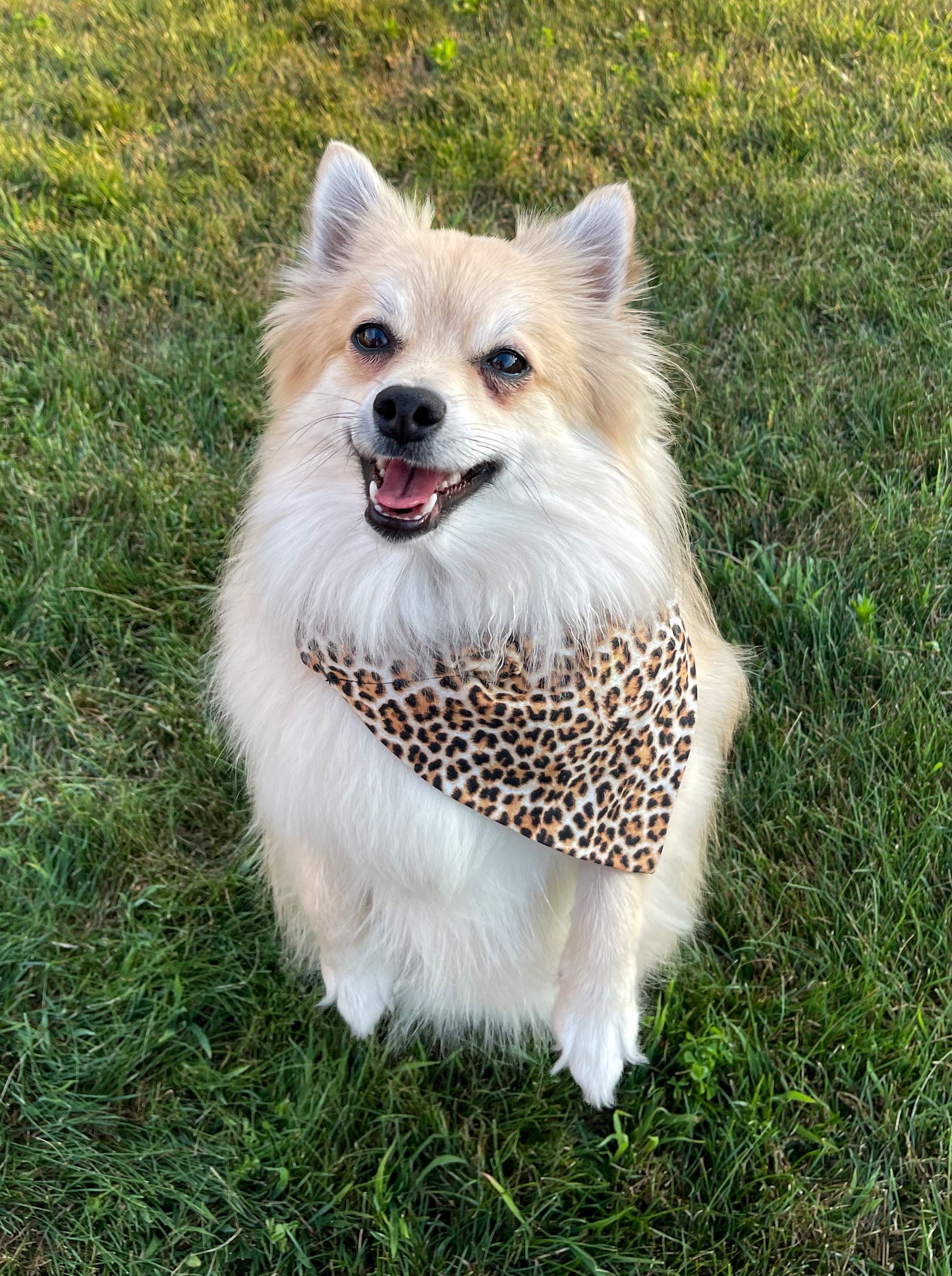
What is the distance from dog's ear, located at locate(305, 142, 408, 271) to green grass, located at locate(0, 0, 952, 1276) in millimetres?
1177

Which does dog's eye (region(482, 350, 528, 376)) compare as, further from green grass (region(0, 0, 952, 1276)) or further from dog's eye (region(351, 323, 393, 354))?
green grass (region(0, 0, 952, 1276))

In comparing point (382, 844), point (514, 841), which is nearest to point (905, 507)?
point (514, 841)

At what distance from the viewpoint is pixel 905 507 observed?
286 centimetres

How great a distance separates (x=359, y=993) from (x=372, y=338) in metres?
1.42

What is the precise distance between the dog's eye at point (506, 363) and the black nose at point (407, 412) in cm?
23

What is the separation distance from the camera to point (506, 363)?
1.80 meters

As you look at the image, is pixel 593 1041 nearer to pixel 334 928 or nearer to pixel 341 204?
pixel 334 928

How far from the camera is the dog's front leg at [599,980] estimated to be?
1.78m

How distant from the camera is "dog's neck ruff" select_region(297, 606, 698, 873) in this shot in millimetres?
1729

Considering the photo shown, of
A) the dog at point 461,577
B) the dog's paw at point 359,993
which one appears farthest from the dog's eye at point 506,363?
the dog's paw at point 359,993

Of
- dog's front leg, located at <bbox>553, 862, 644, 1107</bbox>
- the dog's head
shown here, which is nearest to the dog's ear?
the dog's head

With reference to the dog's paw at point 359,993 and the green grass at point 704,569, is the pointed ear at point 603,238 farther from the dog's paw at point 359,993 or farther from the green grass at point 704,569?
the dog's paw at point 359,993

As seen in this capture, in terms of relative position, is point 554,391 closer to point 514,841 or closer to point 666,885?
point 514,841

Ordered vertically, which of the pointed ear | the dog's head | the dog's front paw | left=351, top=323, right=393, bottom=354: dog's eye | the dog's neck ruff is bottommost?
the dog's front paw
